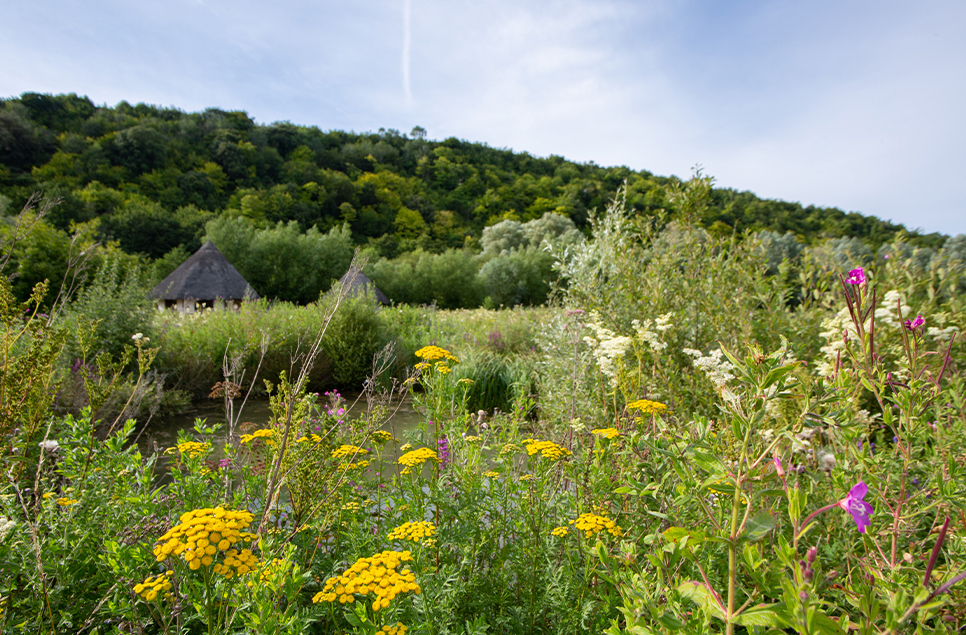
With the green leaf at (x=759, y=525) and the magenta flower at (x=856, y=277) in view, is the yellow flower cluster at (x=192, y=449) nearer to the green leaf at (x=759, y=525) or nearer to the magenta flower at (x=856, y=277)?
the green leaf at (x=759, y=525)

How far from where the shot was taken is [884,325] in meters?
3.40

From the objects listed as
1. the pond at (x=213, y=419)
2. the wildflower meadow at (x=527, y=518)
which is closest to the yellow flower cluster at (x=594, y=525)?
the wildflower meadow at (x=527, y=518)

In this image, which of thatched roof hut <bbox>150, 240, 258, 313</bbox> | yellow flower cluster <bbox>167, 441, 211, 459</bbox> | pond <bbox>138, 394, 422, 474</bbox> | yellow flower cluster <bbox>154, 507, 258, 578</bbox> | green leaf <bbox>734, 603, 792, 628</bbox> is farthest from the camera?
thatched roof hut <bbox>150, 240, 258, 313</bbox>

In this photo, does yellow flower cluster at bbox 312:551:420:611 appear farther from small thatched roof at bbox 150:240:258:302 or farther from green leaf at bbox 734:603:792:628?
small thatched roof at bbox 150:240:258:302

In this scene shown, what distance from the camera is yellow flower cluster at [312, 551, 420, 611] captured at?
933mm

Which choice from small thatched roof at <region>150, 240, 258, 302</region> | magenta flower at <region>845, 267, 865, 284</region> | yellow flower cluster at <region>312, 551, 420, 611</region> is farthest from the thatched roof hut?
magenta flower at <region>845, 267, 865, 284</region>

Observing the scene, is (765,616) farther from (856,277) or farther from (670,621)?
(856,277)

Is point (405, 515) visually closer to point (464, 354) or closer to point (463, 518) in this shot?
point (463, 518)

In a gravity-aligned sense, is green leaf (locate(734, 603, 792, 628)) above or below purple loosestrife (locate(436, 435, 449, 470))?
above

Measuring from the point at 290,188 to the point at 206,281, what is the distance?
25.4 meters

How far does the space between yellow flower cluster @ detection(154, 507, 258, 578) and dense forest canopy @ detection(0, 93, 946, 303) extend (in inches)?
685

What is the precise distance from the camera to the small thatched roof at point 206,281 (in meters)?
16.0

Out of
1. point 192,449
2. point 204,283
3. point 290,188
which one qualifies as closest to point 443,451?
point 192,449

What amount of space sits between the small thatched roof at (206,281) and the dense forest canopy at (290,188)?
15.6 feet
